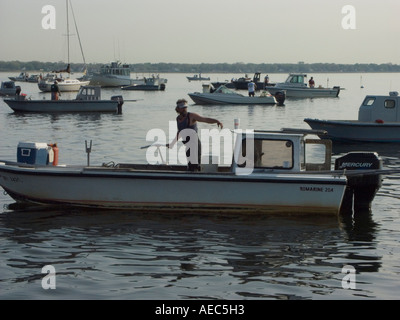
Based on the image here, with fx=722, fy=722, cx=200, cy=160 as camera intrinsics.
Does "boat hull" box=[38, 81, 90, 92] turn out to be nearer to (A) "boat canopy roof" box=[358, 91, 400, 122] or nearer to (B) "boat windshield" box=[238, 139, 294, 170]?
(A) "boat canopy roof" box=[358, 91, 400, 122]

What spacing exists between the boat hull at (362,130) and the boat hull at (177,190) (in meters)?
14.5

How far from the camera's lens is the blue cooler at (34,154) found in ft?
53.4

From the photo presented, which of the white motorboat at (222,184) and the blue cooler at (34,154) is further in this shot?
the blue cooler at (34,154)

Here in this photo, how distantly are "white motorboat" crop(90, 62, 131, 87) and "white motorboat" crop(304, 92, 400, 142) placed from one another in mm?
82410

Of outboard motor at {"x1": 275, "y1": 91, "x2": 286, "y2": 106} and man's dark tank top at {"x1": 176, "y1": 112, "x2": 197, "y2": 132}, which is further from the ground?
outboard motor at {"x1": 275, "y1": 91, "x2": 286, "y2": 106}

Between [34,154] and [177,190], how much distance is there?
3.44 meters

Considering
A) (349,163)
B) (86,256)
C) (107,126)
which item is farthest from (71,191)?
(107,126)

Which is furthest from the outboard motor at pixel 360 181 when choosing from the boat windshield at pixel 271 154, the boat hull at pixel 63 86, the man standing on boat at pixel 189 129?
the boat hull at pixel 63 86

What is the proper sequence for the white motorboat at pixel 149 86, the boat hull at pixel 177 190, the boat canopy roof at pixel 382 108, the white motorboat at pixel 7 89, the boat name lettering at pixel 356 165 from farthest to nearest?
the white motorboat at pixel 149 86
the white motorboat at pixel 7 89
the boat canopy roof at pixel 382 108
the boat name lettering at pixel 356 165
the boat hull at pixel 177 190

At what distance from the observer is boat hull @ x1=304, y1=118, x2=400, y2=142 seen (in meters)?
29.4

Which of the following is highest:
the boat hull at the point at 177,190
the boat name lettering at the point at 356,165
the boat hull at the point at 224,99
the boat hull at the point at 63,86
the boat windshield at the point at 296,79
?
the boat windshield at the point at 296,79

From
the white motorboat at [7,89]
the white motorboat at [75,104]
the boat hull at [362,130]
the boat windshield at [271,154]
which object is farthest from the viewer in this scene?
the white motorboat at [7,89]

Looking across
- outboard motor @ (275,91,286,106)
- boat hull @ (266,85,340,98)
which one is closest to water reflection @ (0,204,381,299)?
outboard motor @ (275,91,286,106)

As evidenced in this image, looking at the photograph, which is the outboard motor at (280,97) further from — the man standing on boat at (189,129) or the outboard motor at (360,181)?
the man standing on boat at (189,129)
